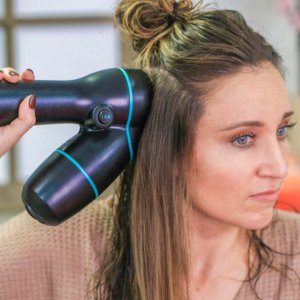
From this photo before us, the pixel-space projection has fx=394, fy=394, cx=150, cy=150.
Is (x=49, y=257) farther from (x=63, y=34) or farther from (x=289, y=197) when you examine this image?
(x=63, y=34)

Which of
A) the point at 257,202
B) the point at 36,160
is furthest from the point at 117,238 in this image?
the point at 36,160

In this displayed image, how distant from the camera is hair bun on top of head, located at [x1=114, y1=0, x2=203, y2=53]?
36.5 inches

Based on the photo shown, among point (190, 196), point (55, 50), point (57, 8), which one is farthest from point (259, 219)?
point (57, 8)

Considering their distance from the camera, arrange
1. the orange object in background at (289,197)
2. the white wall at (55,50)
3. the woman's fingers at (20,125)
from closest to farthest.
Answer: the woman's fingers at (20,125) → the orange object in background at (289,197) → the white wall at (55,50)

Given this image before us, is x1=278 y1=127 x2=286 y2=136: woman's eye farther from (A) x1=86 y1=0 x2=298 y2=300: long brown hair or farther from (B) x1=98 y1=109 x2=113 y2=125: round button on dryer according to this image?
(B) x1=98 y1=109 x2=113 y2=125: round button on dryer

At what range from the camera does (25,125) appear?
72 centimetres

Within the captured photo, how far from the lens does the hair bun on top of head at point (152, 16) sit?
0.93 m

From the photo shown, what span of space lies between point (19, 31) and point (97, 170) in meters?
2.06

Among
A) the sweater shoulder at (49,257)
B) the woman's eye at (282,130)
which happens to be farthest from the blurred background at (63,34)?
Result: the woman's eye at (282,130)

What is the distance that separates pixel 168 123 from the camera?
0.87m

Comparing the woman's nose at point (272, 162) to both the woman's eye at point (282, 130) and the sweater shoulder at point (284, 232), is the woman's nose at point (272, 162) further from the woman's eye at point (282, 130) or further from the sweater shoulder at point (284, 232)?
the sweater shoulder at point (284, 232)

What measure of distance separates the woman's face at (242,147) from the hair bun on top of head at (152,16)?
0.72 feet

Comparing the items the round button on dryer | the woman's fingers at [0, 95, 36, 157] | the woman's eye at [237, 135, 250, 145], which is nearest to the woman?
the woman's eye at [237, 135, 250, 145]

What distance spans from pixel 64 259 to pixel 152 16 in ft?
2.15
